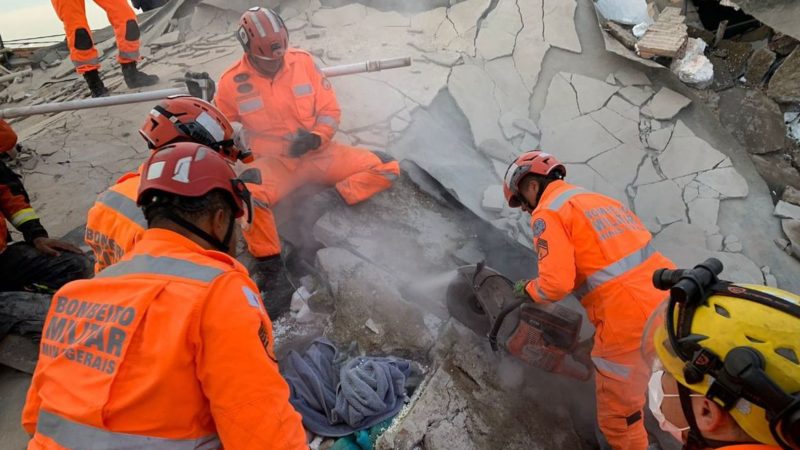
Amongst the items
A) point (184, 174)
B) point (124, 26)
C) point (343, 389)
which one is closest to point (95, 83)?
point (124, 26)

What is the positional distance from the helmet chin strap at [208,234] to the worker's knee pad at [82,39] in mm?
5917

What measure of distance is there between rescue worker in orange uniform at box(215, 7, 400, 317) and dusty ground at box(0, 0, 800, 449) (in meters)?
0.33

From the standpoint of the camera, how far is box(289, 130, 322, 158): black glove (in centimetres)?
414

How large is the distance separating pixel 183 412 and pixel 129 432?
0.49 ft

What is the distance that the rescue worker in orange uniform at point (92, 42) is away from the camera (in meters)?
5.98

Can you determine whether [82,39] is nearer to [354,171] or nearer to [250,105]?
[250,105]

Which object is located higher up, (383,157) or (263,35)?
(263,35)

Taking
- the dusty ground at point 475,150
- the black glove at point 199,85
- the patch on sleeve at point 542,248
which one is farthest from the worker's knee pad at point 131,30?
the patch on sleeve at point 542,248

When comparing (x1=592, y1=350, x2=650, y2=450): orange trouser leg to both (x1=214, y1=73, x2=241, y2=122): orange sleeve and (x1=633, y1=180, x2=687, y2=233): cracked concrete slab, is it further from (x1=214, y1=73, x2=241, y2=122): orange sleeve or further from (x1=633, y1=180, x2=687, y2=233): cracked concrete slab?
(x1=214, y1=73, x2=241, y2=122): orange sleeve

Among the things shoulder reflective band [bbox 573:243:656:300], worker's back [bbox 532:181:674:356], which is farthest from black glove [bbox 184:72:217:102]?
shoulder reflective band [bbox 573:243:656:300]

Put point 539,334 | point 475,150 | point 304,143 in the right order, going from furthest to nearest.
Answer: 1. point 475,150
2. point 304,143
3. point 539,334

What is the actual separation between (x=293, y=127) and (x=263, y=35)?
0.81 meters

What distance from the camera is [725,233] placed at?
443 centimetres

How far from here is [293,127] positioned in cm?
430
